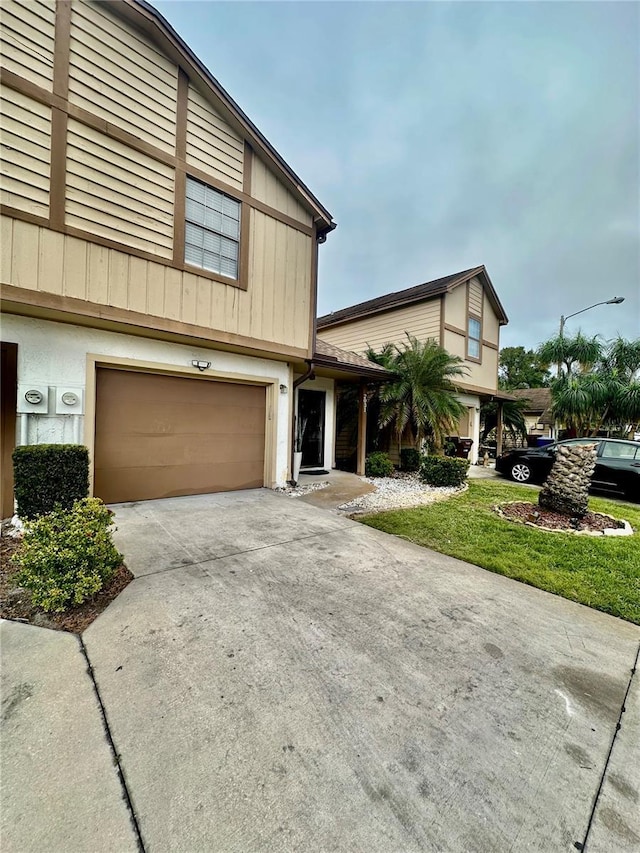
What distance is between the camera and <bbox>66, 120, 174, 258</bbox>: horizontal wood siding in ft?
16.0

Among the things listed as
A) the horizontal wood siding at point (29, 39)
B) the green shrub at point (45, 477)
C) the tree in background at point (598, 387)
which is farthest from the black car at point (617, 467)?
the horizontal wood siding at point (29, 39)

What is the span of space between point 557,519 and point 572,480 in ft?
2.28

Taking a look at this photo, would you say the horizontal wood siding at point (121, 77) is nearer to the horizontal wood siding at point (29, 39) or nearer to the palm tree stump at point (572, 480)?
the horizontal wood siding at point (29, 39)

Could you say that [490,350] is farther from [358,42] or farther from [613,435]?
[358,42]

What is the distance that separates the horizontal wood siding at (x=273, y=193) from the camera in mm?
6738

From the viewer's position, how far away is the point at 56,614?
2729 millimetres

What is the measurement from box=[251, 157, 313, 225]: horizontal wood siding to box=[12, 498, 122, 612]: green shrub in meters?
6.43

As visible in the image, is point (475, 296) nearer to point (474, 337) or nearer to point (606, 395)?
point (474, 337)

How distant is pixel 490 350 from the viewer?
14.7m

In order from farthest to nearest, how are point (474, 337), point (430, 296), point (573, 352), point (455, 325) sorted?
point (573, 352), point (474, 337), point (455, 325), point (430, 296)

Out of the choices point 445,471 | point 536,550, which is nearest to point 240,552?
point 536,550

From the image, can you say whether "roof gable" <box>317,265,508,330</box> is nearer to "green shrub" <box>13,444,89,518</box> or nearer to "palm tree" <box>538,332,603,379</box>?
"palm tree" <box>538,332,603,379</box>

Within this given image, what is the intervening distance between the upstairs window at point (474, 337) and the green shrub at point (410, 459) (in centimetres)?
519

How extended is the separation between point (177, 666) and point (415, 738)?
4.79 feet
